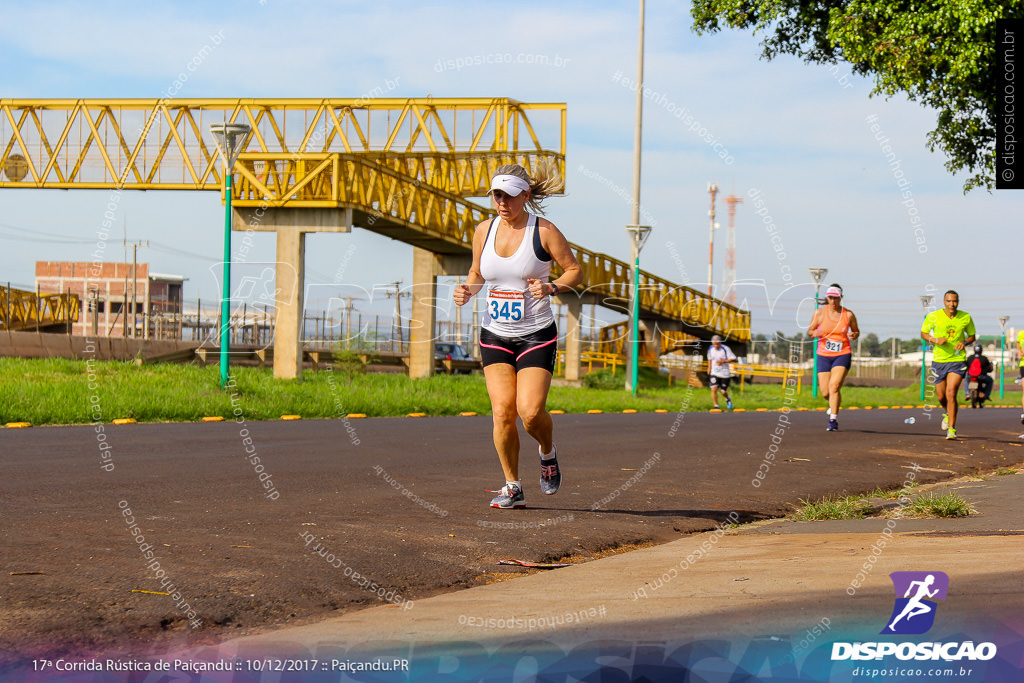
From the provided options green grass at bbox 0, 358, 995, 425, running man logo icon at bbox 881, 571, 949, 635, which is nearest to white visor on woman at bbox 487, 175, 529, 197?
running man logo icon at bbox 881, 571, 949, 635

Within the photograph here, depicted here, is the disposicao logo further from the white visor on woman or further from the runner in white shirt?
the runner in white shirt

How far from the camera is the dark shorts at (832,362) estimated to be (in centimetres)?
1598

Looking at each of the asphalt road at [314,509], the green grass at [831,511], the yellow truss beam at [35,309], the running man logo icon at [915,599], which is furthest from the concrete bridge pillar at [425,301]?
the running man logo icon at [915,599]

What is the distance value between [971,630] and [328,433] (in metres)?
11.3

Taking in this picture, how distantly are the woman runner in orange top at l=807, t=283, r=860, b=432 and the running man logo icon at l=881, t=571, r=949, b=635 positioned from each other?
11.6m

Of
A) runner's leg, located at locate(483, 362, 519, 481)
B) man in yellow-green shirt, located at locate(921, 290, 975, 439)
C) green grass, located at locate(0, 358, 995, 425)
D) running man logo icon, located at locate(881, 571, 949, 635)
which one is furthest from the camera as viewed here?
Result: green grass, located at locate(0, 358, 995, 425)

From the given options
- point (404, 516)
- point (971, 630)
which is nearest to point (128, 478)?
point (404, 516)

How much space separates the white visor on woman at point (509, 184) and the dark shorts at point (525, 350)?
855mm

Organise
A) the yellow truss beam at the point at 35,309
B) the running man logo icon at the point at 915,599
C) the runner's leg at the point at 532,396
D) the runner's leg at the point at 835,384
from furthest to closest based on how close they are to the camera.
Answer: the yellow truss beam at the point at 35,309 < the runner's leg at the point at 835,384 < the runner's leg at the point at 532,396 < the running man logo icon at the point at 915,599

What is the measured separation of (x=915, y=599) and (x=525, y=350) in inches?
140

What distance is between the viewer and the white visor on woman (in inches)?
287

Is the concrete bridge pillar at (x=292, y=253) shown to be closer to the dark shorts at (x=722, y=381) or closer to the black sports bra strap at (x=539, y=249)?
the dark shorts at (x=722, y=381)

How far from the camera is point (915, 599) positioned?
414 centimetres

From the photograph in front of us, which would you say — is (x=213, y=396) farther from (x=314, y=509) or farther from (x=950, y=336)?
(x=314, y=509)
